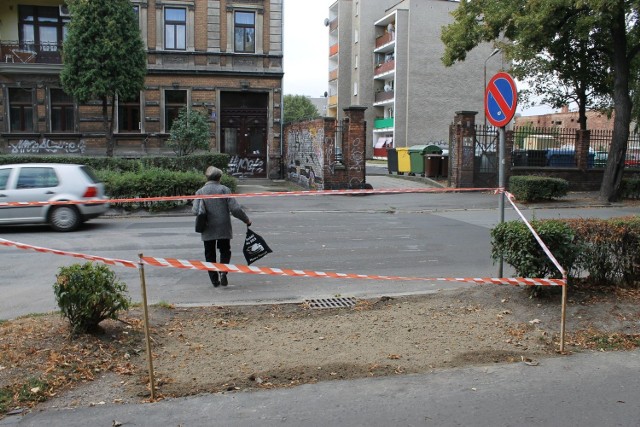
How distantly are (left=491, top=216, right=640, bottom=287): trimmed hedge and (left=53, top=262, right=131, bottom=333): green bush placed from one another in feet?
13.7

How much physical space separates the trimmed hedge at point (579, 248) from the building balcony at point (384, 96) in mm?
51617

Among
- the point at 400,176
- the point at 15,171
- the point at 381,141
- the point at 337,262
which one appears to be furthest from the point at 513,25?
the point at 381,141

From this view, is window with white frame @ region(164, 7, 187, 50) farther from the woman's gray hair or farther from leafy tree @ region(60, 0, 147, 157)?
the woman's gray hair

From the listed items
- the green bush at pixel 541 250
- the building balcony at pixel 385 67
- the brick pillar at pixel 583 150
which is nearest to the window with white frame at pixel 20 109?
the brick pillar at pixel 583 150

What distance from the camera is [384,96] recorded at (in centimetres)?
5969

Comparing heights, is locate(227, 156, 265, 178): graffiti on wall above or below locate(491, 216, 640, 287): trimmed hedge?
above

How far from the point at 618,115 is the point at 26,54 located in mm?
24324

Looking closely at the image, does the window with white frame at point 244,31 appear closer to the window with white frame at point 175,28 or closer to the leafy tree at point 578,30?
the window with white frame at point 175,28

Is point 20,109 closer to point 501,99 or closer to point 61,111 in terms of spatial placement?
point 61,111

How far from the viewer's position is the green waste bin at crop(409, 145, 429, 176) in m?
27.3

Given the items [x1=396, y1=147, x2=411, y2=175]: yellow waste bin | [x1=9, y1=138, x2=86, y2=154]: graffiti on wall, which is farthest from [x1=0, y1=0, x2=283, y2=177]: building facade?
[x1=396, y1=147, x2=411, y2=175]: yellow waste bin

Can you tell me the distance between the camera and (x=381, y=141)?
6050cm

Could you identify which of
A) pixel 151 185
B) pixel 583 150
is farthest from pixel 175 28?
pixel 583 150

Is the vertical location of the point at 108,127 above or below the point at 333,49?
below
